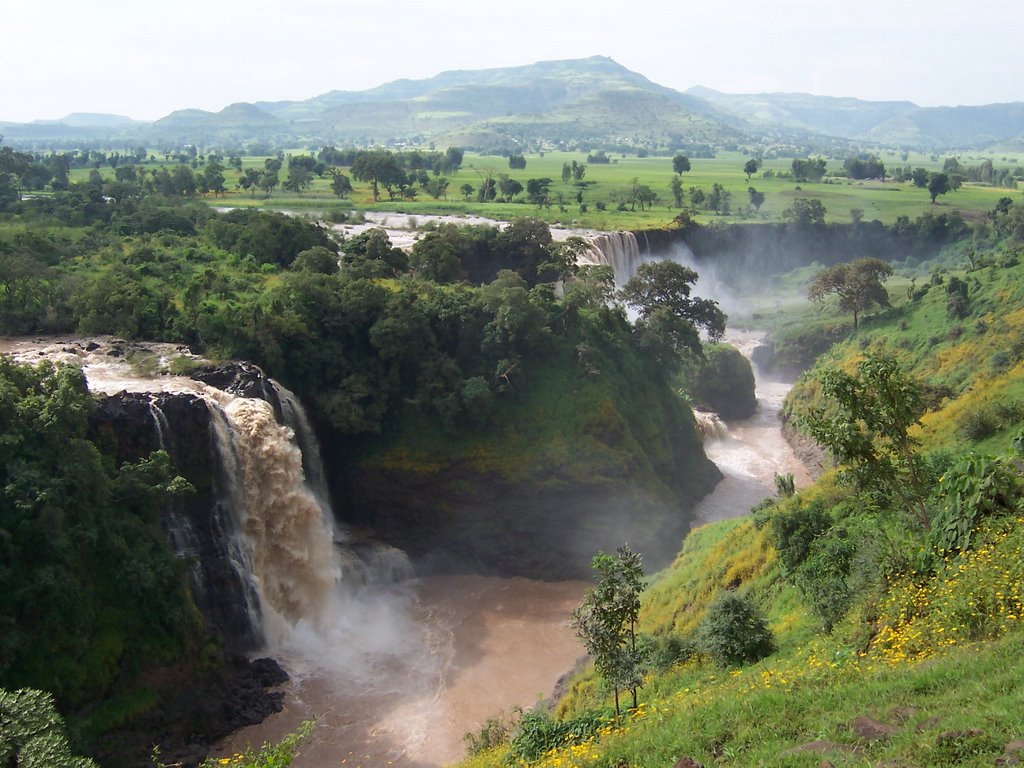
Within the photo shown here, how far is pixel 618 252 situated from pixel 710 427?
19.9 metres

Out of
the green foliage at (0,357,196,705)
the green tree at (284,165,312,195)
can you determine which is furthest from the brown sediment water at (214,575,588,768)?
the green tree at (284,165,312,195)

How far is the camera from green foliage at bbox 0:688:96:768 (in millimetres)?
11641

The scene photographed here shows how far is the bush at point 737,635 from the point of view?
17656 mm

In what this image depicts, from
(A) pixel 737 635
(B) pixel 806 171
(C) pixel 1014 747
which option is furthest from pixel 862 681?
(B) pixel 806 171

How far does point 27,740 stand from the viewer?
39.5 ft

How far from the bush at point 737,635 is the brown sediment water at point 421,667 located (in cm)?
768

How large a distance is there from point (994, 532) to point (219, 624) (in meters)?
22.5

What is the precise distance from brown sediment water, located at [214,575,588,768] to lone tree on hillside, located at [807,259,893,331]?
109ft

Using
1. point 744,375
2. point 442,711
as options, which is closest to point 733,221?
point 744,375

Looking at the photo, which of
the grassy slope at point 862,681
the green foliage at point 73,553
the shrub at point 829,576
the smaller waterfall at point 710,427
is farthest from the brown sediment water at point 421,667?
the smaller waterfall at point 710,427

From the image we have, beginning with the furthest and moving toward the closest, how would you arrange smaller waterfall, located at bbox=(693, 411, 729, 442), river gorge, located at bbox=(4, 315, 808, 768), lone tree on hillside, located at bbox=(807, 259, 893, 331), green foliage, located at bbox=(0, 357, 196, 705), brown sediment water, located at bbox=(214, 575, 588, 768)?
1. lone tree on hillside, located at bbox=(807, 259, 893, 331)
2. smaller waterfall, located at bbox=(693, 411, 729, 442)
3. river gorge, located at bbox=(4, 315, 808, 768)
4. brown sediment water, located at bbox=(214, 575, 588, 768)
5. green foliage, located at bbox=(0, 357, 196, 705)

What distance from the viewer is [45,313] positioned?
34969 millimetres

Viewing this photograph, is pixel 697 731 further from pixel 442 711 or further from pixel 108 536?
pixel 108 536

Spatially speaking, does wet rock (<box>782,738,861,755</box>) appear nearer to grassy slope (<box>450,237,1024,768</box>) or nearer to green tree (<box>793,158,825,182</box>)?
grassy slope (<box>450,237,1024,768</box>)
